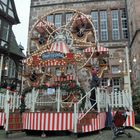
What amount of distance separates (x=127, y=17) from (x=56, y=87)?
17.5 meters

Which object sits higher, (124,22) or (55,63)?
(124,22)

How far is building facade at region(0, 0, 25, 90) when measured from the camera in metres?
22.2

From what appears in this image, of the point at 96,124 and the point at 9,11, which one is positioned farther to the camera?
the point at 9,11

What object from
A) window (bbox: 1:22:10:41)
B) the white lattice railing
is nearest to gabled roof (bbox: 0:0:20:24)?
window (bbox: 1:22:10:41)

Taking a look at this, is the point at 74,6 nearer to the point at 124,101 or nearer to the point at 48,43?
the point at 48,43

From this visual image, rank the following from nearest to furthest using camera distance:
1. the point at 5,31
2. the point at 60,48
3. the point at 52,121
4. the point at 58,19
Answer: the point at 52,121, the point at 60,48, the point at 5,31, the point at 58,19

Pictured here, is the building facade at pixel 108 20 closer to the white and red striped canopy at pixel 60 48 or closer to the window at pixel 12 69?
the window at pixel 12 69

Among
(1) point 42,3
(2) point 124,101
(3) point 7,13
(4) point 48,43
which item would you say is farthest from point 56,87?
(1) point 42,3

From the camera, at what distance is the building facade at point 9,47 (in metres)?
22.2

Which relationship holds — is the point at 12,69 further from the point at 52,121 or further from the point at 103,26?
the point at 52,121

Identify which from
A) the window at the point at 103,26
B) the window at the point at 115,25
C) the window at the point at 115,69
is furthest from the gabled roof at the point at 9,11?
the window at the point at 115,69

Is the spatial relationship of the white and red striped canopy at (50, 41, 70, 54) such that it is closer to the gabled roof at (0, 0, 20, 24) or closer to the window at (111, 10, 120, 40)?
the gabled roof at (0, 0, 20, 24)

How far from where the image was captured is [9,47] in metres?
23.3

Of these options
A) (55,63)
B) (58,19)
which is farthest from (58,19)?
(55,63)
